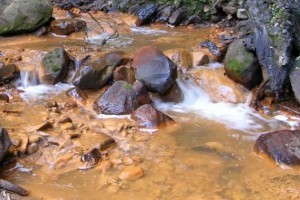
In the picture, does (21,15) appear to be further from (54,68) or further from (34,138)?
(34,138)

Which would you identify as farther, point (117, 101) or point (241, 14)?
point (241, 14)

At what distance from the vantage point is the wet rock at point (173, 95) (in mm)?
6233

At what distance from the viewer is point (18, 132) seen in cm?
489

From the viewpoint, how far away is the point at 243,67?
629 cm

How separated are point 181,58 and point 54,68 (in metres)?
2.04

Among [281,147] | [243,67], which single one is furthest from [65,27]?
[281,147]

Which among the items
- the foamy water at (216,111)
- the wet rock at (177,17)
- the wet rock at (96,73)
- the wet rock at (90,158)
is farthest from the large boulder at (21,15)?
the wet rock at (90,158)

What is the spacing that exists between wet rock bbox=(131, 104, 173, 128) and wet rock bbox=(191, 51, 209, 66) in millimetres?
1829

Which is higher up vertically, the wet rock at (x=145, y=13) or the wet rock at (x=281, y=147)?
the wet rock at (x=145, y=13)

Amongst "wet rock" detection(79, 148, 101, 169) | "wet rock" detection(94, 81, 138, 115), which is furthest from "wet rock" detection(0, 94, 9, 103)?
"wet rock" detection(79, 148, 101, 169)

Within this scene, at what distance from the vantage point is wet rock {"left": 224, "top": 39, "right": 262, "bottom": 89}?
20.6 ft

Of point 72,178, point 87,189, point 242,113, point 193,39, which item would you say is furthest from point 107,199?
point 193,39

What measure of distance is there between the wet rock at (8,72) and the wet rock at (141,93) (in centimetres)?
198

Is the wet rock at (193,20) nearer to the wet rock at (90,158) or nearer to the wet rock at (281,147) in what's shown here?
the wet rock at (281,147)
